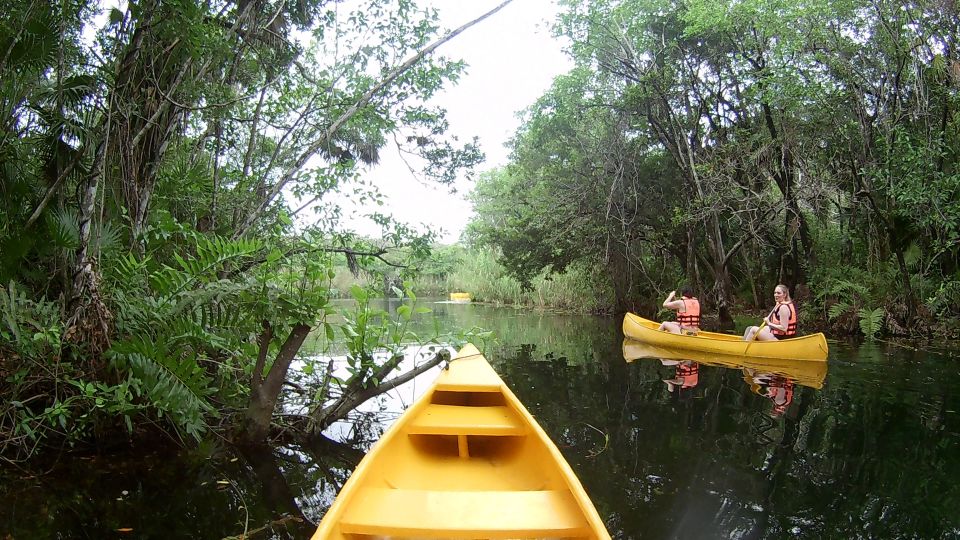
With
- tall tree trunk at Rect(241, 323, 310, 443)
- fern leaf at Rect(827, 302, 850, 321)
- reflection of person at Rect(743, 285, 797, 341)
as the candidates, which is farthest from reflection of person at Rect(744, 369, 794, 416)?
fern leaf at Rect(827, 302, 850, 321)

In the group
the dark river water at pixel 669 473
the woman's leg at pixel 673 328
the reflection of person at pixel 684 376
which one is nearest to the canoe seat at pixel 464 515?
the dark river water at pixel 669 473

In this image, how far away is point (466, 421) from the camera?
3.55 m

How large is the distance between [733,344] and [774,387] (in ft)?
6.68

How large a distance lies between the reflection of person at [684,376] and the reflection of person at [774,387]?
65 cm

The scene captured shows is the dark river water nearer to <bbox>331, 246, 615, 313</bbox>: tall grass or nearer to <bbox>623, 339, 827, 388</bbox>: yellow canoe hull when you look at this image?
<bbox>623, 339, 827, 388</bbox>: yellow canoe hull

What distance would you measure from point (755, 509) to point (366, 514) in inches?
93.3

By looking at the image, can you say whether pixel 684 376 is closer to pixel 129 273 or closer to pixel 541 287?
pixel 129 273

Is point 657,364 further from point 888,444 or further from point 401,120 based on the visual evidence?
point 401,120

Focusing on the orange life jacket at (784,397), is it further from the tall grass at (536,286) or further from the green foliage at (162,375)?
the tall grass at (536,286)

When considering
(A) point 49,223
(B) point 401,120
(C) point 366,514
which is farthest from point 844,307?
(A) point 49,223

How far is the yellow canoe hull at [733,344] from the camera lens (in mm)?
7820

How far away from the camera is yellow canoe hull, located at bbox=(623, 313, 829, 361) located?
7.82 meters

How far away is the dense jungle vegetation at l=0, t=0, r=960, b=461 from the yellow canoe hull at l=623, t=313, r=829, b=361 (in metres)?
3.79

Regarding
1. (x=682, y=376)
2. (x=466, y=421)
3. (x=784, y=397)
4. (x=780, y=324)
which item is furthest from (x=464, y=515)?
(x=780, y=324)
